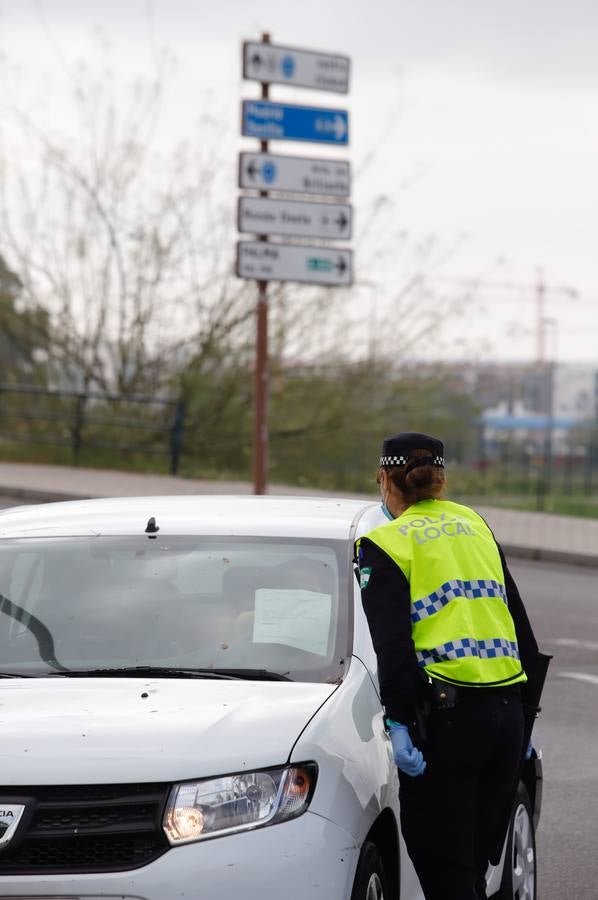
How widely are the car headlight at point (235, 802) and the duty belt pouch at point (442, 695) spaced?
0.46 m

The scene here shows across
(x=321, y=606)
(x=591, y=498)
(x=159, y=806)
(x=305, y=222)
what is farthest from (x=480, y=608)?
(x=591, y=498)

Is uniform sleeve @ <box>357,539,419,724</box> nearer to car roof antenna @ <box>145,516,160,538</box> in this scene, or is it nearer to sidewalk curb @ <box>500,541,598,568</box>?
car roof antenna @ <box>145,516,160,538</box>

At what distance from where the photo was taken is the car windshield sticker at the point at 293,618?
4.53 meters

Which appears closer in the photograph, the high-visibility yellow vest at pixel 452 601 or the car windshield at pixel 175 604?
the high-visibility yellow vest at pixel 452 601

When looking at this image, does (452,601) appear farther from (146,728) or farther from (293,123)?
(293,123)

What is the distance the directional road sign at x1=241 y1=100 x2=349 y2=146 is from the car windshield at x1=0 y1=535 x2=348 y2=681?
12.8 meters

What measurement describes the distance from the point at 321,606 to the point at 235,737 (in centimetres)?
93

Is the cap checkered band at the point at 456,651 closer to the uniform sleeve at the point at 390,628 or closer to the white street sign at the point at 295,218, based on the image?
the uniform sleeve at the point at 390,628

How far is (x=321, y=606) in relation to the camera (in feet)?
15.3

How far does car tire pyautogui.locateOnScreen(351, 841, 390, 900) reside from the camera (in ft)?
12.5

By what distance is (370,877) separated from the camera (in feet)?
12.9

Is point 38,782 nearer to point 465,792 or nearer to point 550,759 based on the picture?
point 465,792

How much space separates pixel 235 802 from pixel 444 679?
0.69m

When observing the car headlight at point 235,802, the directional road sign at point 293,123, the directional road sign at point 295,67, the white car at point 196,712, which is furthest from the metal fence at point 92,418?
the car headlight at point 235,802
